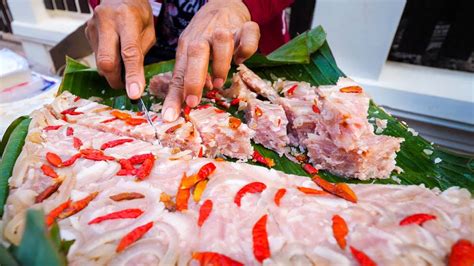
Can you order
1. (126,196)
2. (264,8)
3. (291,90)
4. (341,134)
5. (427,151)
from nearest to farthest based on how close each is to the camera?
(126,196)
(341,134)
(427,151)
(291,90)
(264,8)

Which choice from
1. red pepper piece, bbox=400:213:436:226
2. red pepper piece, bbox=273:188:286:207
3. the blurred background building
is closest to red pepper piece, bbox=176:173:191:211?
red pepper piece, bbox=273:188:286:207

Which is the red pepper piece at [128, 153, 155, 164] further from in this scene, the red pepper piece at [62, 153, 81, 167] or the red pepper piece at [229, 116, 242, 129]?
the red pepper piece at [229, 116, 242, 129]

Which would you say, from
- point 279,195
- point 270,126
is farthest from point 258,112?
point 279,195

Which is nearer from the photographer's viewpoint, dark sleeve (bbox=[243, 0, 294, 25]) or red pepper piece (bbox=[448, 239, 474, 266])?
red pepper piece (bbox=[448, 239, 474, 266])

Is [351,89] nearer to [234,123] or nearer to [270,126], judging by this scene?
[270,126]

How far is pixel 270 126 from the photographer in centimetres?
292

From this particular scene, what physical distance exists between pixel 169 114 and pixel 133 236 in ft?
4.51

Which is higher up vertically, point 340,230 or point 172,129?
point 340,230

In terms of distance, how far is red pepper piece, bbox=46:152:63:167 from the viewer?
2229 mm

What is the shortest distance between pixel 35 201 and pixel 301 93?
2.58 m

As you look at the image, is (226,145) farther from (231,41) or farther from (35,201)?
(35,201)

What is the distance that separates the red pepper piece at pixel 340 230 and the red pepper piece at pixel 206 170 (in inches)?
33.4

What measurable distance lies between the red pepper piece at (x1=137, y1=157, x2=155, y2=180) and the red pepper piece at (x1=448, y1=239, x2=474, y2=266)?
1844 mm

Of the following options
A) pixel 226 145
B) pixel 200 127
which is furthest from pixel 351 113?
pixel 200 127
